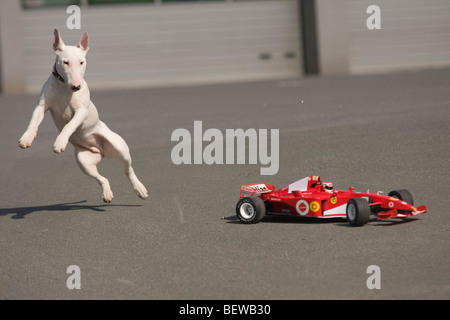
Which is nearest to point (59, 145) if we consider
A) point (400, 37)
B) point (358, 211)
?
point (358, 211)

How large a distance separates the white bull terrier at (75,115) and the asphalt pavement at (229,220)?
61cm

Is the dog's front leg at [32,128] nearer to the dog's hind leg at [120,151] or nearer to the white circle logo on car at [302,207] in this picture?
the dog's hind leg at [120,151]

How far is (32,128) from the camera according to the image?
7.93m

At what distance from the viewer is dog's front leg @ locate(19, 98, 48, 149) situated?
7781 millimetres

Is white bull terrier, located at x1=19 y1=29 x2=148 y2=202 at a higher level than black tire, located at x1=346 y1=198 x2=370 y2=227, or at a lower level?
higher

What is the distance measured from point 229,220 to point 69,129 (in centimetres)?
189

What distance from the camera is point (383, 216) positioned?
6.89 m

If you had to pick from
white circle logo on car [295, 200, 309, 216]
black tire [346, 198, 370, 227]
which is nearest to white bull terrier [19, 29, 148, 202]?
white circle logo on car [295, 200, 309, 216]

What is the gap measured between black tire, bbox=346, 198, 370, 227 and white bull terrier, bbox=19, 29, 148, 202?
2683 millimetres

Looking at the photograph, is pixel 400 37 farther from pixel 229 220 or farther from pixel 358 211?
pixel 358 211

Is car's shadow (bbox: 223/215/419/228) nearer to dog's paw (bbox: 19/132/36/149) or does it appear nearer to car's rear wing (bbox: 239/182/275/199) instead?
car's rear wing (bbox: 239/182/275/199)

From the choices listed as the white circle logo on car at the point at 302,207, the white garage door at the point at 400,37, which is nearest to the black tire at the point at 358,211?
the white circle logo on car at the point at 302,207

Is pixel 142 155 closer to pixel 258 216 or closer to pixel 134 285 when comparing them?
pixel 258 216
